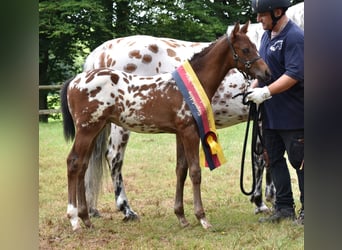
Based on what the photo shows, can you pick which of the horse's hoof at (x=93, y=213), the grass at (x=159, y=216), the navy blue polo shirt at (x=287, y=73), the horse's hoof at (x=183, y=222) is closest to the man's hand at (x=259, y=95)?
the navy blue polo shirt at (x=287, y=73)

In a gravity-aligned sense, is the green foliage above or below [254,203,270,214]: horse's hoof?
below

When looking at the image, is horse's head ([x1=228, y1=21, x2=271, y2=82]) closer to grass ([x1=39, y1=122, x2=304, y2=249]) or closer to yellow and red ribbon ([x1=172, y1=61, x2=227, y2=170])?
yellow and red ribbon ([x1=172, y1=61, x2=227, y2=170])

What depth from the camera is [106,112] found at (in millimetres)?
3084

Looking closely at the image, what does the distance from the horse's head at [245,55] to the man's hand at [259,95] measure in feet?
0.76

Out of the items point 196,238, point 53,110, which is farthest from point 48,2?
point 196,238

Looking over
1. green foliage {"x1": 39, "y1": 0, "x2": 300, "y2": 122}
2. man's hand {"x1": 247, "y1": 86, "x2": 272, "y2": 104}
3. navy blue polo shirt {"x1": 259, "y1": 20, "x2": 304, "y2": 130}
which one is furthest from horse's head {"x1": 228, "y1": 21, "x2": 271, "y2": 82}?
green foliage {"x1": 39, "y1": 0, "x2": 300, "y2": 122}

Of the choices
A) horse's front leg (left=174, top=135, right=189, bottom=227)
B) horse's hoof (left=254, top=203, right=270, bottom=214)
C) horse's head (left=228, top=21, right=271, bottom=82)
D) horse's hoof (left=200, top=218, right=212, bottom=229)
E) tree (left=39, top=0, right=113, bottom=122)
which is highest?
horse's head (left=228, top=21, right=271, bottom=82)

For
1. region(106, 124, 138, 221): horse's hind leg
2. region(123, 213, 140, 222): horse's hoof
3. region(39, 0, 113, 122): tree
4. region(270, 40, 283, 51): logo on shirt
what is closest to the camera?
region(270, 40, 283, 51): logo on shirt

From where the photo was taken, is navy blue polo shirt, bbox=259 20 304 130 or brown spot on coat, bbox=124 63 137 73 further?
brown spot on coat, bbox=124 63 137 73

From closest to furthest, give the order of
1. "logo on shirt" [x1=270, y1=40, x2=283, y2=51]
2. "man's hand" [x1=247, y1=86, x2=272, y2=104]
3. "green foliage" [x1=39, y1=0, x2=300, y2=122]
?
"man's hand" [x1=247, y1=86, x2=272, y2=104]
"logo on shirt" [x1=270, y1=40, x2=283, y2=51]
"green foliage" [x1=39, y1=0, x2=300, y2=122]

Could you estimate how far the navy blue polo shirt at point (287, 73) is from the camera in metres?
2.80

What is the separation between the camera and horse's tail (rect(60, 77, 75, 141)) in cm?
329

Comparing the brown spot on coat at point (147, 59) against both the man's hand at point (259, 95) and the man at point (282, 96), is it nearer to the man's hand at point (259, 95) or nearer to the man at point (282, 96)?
the man at point (282, 96)
